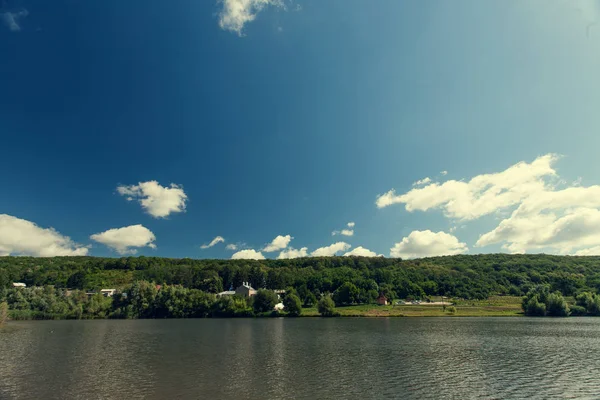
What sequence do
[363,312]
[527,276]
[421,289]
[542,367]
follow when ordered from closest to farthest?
[542,367] < [363,312] < [421,289] < [527,276]

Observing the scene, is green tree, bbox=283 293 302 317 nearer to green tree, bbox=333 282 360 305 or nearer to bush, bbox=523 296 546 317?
green tree, bbox=333 282 360 305

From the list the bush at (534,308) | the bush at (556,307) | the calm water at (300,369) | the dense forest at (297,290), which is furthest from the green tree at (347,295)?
the calm water at (300,369)

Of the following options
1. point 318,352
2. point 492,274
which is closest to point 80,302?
point 318,352

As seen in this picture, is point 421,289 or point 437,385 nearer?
point 437,385

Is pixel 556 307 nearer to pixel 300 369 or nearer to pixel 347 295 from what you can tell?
pixel 347 295

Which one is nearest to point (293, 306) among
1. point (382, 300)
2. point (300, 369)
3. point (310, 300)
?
point (310, 300)

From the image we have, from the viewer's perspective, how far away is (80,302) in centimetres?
14188

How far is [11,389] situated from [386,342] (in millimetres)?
52005

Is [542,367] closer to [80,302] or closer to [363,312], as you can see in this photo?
[363,312]

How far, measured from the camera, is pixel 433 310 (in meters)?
139

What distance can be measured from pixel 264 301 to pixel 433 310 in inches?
2596

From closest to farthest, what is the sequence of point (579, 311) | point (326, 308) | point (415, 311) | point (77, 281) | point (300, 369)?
point (300, 369) → point (326, 308) → point (579, 311) → point (415, 311) → point (77, 281)

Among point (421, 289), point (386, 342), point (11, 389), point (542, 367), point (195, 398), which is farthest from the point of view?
point (421, 289)

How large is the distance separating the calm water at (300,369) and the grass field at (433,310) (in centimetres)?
6916
